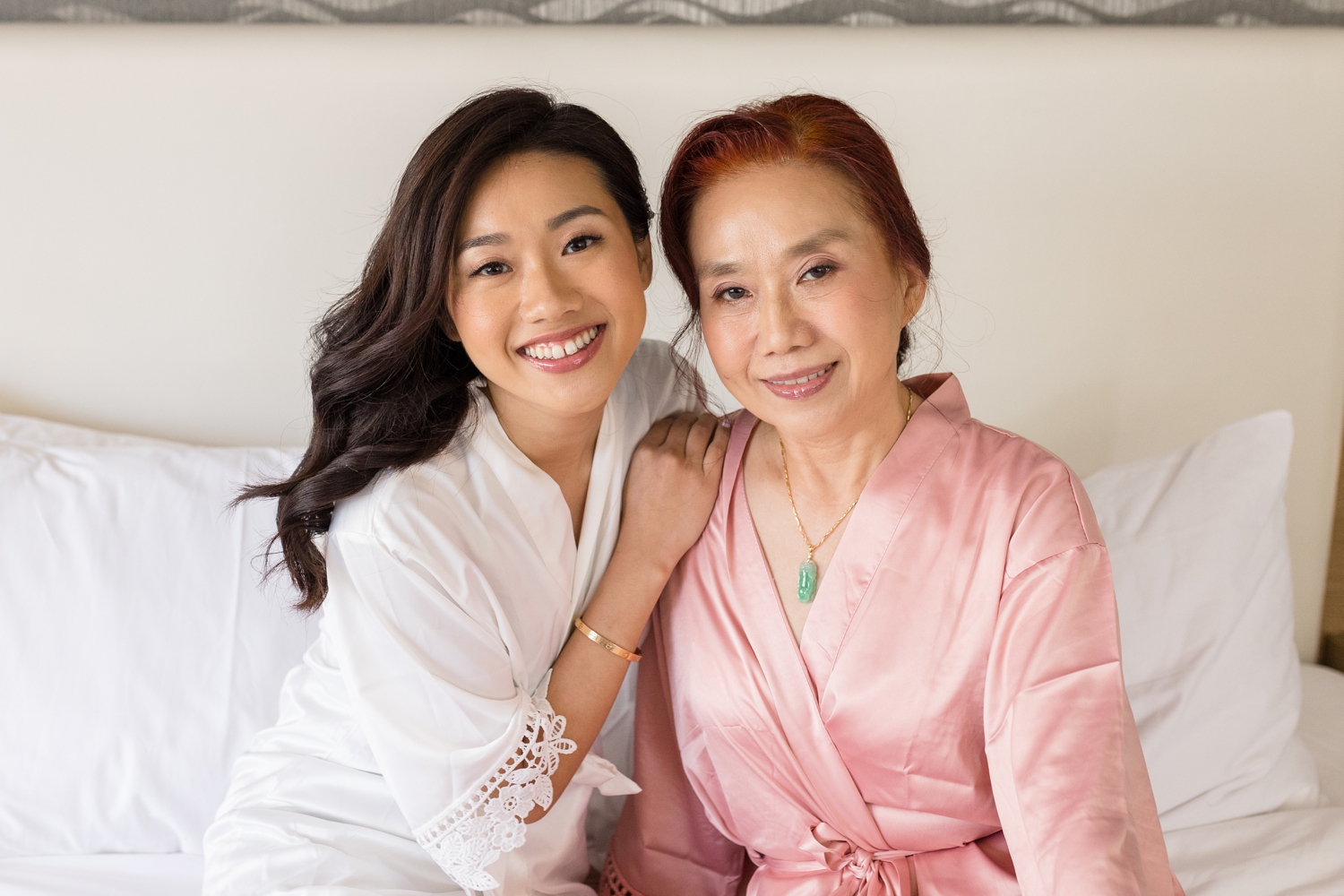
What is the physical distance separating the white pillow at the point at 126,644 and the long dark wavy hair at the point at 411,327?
0.93ft

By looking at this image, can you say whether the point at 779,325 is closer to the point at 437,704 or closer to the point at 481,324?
the point at 481,324

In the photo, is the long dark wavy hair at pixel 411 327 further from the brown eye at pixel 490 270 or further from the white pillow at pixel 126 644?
the white pillow at pixel 126 644

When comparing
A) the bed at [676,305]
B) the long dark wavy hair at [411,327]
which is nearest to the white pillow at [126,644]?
the bed at [676,305]

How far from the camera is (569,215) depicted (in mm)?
1244

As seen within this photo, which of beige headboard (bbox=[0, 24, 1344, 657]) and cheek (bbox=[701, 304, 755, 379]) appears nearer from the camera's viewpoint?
cheek (bbox=[701, 304, 755, 379])

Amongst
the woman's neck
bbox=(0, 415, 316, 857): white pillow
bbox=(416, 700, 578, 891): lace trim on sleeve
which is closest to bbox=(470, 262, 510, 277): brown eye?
the woman's neck

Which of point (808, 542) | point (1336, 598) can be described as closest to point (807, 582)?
point (808, 542)

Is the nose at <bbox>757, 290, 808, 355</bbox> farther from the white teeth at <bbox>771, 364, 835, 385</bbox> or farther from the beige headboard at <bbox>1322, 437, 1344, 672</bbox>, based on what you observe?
the beige headboard at <bbox>1322, 437, 1344, 672</bbox>

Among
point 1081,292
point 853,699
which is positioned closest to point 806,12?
point 1081,292

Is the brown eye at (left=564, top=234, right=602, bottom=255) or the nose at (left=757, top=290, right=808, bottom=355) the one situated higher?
the brown eye at (left=564, top=234, right=602, bottom=255)

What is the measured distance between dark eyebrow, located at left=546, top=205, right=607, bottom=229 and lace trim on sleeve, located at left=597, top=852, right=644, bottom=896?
89cm

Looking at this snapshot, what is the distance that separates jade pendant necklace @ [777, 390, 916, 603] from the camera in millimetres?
1277

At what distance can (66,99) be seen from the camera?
1.76 m

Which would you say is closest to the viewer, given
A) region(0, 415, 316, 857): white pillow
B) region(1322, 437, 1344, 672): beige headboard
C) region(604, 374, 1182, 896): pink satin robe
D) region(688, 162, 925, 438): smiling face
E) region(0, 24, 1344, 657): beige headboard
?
region(604, 374, 1182, 896): pink satin robe
